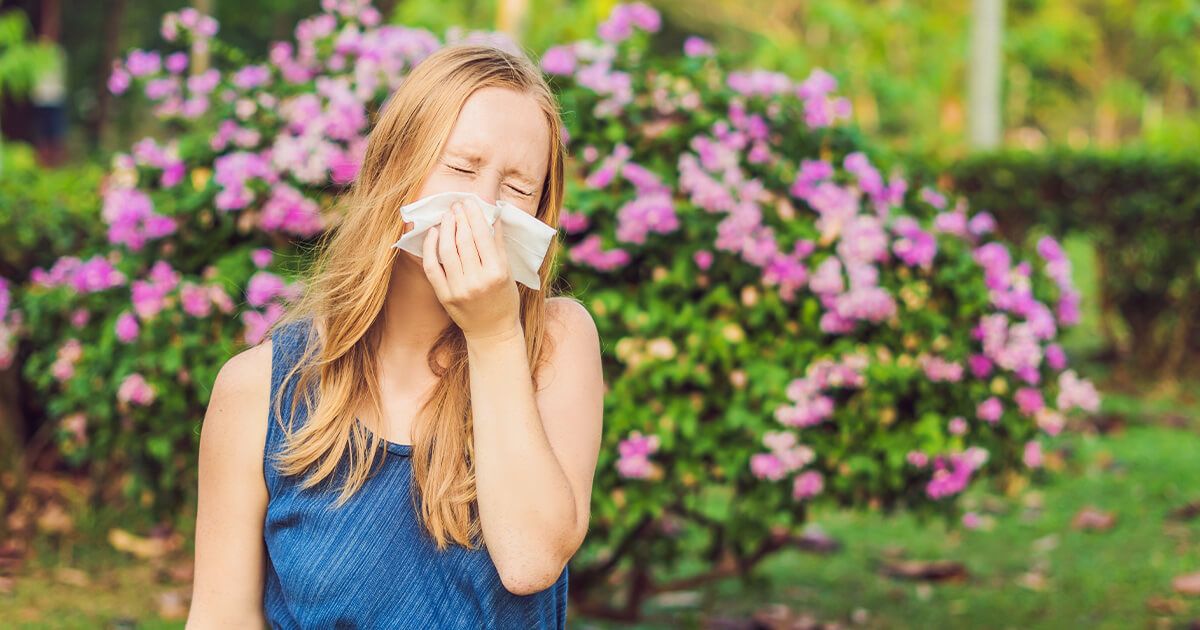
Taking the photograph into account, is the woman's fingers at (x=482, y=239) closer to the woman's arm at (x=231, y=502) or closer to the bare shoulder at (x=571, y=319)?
the bare shoulder at (x=571, y=319)

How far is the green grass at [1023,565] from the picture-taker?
445 centimetres

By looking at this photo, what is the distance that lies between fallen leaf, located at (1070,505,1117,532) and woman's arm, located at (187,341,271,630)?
14.8 feet

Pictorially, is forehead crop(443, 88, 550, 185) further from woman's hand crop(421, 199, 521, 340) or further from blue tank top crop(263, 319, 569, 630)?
blue tank top crop(263, 319, 569, 630)

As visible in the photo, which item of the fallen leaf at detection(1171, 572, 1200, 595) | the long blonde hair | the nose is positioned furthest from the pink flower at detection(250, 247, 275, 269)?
the fallen leaf at detection(1171, 572, 1200, 595)

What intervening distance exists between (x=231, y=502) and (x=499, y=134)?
0.61m

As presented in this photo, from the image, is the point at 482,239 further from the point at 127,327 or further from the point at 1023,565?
the point at 1023,565

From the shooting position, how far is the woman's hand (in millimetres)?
1604

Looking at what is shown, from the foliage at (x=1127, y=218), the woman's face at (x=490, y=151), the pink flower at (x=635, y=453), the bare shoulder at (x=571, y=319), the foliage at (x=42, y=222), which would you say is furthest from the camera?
the foliage at (x=1127, y=218)

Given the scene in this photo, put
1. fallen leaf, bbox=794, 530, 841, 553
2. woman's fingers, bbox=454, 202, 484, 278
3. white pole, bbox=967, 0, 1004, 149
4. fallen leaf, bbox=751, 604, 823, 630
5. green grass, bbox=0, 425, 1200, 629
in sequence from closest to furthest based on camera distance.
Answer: woman's fingers, bbox=454, 202, 484, 278 < fallen leaf, bbox=751, 604, 823, 630 < green grass, bbox=0, 425, 1200, 629 < fallen leaf, bbox=794, 530, 841, 553 < white pole, bbox=967, 0, 1004, 149

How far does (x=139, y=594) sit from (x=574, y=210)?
2.21 metres

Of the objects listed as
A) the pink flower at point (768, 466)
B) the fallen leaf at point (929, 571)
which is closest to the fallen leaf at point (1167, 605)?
the fallen leaf at point (929, 571)

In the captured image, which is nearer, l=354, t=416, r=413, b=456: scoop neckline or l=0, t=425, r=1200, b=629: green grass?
l=354, t=416, r=413, b=456: scoop neckline

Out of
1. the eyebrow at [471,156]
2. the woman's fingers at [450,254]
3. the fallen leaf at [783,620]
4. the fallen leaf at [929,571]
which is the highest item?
the eyebrow at [471,156]

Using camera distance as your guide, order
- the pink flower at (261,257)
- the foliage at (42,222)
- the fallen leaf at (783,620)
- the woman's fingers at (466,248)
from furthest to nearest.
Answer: the foliage at (42,222) → the fallen leaf at (783,620) → the pink flower at (261,257) → the woman's fingers at (466,248)
